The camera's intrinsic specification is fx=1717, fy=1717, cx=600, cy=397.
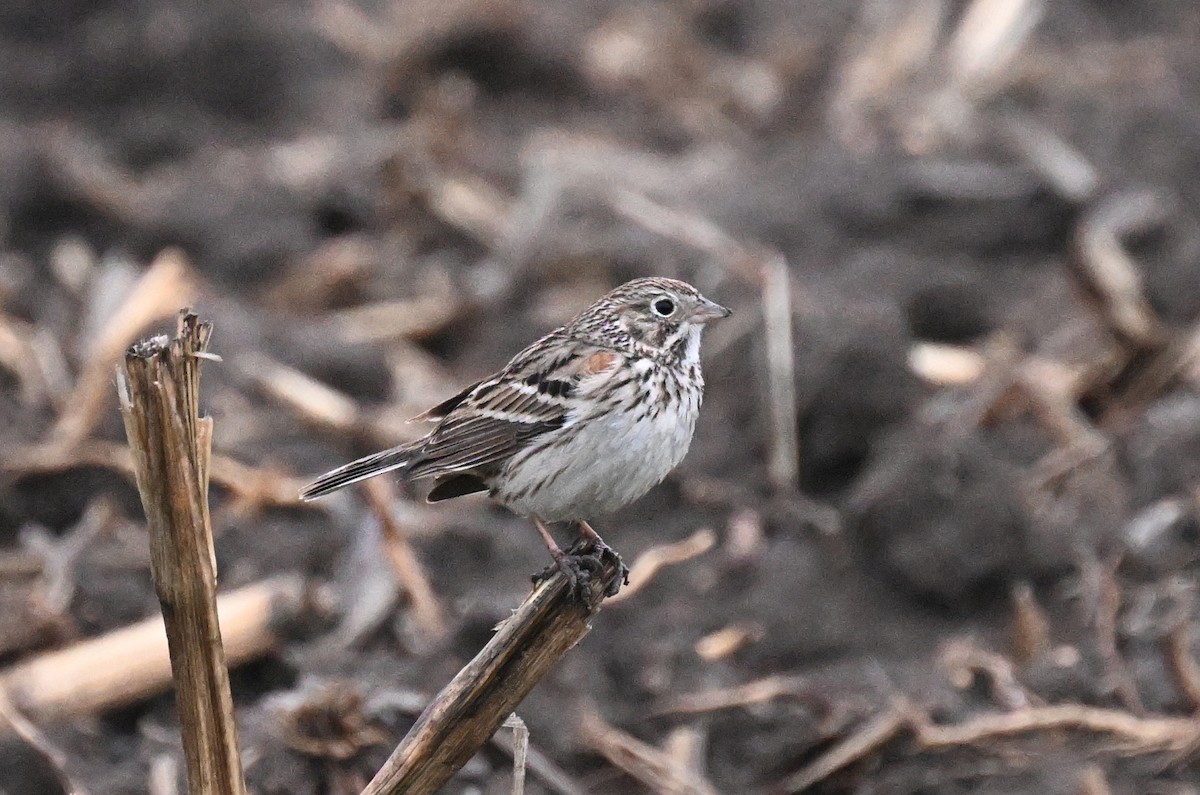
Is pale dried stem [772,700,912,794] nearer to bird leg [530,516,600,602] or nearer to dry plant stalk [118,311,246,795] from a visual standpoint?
bird leg [530,516,600,602]

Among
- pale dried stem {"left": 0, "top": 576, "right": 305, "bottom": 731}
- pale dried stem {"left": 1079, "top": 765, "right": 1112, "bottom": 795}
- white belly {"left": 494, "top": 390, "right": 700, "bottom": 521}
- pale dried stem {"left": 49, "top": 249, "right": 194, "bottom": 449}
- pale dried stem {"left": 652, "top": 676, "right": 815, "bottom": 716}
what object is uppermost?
pale dried stem {"left": 49, "top": 249, "right": 194, "bottom": 449}

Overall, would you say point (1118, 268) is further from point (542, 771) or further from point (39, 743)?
point (39, 743)

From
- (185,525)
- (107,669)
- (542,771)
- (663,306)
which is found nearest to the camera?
(185,525)

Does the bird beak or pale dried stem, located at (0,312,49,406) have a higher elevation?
pale dried stem, located at (0,312,49,406)

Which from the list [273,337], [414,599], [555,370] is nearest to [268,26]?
[273,337]

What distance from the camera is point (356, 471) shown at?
15.5 feet

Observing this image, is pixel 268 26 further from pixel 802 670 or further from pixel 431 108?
pixel 802 670

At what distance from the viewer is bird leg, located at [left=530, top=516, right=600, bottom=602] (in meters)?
4.41

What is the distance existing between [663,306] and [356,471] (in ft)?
3.68

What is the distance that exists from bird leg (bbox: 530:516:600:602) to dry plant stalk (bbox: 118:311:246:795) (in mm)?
994

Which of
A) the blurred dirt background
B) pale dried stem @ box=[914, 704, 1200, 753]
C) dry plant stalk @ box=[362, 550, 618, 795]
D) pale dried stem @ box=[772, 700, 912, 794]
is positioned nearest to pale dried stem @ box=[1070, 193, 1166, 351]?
the blurred dirt background

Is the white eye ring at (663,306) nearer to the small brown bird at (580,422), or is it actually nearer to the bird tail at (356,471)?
the small brown bird at (580,422)

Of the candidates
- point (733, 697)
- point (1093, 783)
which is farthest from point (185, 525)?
point (1093, 783)

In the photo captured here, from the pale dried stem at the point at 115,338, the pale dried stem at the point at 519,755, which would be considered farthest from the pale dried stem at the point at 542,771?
the pale dried stem at the point at 115,338
